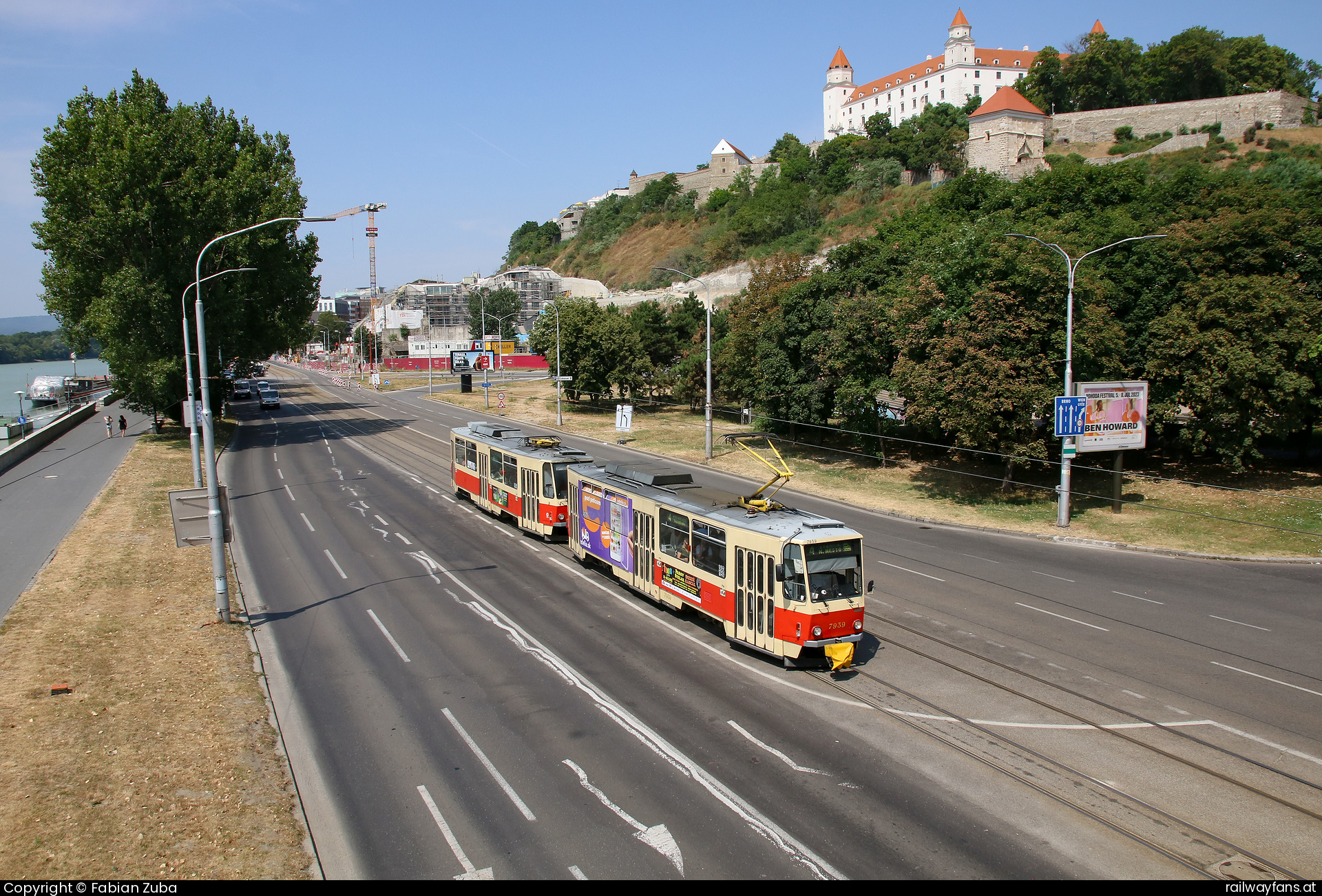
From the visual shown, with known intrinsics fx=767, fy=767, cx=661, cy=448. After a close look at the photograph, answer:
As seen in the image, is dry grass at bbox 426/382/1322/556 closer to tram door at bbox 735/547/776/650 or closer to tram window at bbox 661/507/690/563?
tram window at bbox 661/507/690/563

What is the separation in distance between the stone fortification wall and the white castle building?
97.0ft

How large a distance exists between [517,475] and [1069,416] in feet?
66.9

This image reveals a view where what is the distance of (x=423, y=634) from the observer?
1769 cm

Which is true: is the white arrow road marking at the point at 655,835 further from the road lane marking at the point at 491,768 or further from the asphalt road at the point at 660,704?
the road lane marking at the point at 491,768

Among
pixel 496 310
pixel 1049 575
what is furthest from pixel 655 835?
pixel 496 310

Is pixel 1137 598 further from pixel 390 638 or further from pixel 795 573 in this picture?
pixel 390 638

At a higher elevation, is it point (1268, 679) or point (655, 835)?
point (655, 835)

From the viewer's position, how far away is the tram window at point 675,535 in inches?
711

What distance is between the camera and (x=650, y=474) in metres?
20.8

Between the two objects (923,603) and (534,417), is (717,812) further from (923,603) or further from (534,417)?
(534,417)

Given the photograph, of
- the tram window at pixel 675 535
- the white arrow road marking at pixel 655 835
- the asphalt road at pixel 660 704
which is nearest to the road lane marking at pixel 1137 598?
the asphalt road at pixel 660 704

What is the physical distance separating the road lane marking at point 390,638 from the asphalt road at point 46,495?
27.8ft

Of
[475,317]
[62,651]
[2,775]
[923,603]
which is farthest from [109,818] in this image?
[475,317]
